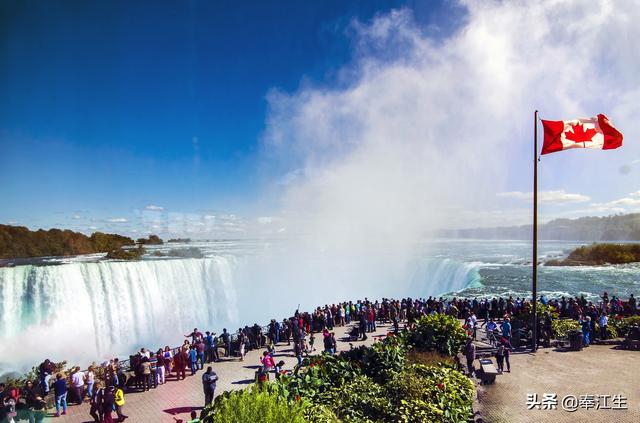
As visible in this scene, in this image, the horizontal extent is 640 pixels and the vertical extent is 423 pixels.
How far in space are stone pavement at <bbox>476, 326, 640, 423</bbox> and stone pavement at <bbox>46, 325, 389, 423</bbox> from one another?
6.71m

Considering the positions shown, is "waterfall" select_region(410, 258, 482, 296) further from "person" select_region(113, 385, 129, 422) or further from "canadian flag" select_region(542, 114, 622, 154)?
"person" select_region(113, 385, 129, 422)

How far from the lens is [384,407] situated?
8086 mm

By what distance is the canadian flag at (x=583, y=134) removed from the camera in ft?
41.4

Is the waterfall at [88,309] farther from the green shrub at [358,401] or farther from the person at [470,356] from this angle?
the person at [470,356]

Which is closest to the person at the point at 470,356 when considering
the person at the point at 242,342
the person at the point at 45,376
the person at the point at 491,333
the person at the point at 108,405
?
the person at the point at 491,333

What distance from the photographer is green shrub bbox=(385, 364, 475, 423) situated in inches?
310

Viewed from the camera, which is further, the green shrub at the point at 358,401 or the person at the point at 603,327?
the person at the point at 603,327

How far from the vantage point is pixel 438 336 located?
→ 40.6 feet

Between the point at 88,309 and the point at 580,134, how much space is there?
31421mm

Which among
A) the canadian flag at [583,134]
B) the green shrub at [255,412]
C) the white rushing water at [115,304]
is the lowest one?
the white rushing water at [115,304]

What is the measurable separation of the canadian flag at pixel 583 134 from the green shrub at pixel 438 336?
275 inches

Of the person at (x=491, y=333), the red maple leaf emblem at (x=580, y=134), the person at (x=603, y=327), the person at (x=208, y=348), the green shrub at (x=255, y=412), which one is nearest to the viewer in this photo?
the green shrub at (x=255, y=412)

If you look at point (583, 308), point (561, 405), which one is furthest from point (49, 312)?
point (583, 308)

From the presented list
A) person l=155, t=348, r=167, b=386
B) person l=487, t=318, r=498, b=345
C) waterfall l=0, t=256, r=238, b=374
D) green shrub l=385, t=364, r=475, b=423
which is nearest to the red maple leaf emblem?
person l=487, t=318, r=498, b=345
